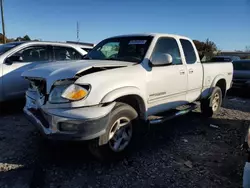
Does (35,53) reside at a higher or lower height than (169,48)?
lower

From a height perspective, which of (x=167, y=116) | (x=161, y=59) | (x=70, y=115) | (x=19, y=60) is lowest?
(x=167, y=116)

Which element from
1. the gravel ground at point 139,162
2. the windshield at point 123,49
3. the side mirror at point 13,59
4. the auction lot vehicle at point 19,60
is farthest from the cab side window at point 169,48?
the side mirror at point 13,59

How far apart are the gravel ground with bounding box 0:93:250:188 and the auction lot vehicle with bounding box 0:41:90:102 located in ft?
3.08

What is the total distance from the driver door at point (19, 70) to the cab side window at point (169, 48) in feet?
A: 11.3

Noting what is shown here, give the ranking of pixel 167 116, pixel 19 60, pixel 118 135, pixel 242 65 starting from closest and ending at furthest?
1. pixel 118 135
2. pixel 167 116
3. pixel 19 60
4. pixel 242 65

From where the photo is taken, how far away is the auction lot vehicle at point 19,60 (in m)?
6.00

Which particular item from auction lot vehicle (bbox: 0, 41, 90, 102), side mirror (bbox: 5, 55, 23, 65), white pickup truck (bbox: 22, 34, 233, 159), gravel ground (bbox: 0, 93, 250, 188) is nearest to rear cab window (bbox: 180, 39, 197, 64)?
white pickup truck (bbox: 22, 34, 233, 159)

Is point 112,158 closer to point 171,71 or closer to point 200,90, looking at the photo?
point 171,71

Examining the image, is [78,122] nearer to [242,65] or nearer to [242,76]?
[242,76]

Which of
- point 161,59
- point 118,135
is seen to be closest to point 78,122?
point 118,135

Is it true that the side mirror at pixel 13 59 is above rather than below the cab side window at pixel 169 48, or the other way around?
below

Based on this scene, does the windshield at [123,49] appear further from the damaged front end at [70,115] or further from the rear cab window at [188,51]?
the damaged front end at [70,115]

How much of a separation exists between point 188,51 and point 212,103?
168 cm

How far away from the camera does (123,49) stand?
474cm
